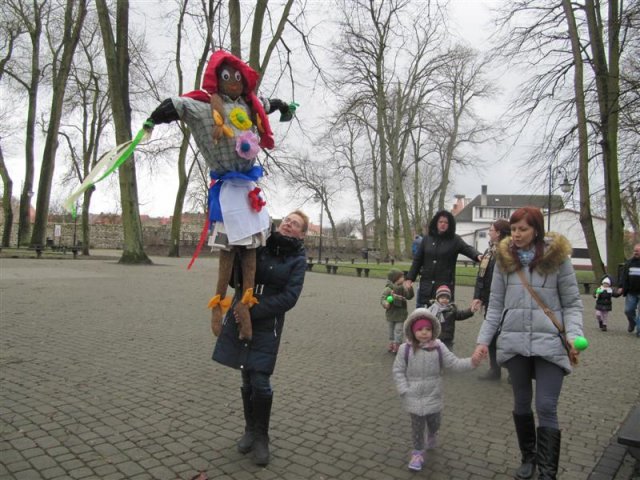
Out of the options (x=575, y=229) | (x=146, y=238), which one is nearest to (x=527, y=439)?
(x=146, y=238)

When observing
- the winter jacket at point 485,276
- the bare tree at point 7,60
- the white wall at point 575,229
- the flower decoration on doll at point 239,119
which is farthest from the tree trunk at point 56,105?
the white wall at point 575,229

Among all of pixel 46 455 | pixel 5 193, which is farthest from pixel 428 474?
pixel 5 193

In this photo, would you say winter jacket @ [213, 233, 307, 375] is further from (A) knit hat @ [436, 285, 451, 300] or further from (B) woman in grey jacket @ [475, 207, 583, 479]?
(A) knit hat @ [436, 285, 451, 300]

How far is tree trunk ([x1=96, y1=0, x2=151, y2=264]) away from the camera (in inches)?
758

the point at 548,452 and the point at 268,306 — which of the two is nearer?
the point at 548,452

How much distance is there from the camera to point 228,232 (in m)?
3.45

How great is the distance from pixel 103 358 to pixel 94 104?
2863 centimetres

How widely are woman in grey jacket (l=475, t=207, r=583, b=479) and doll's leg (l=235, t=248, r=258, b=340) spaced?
5.07 feet

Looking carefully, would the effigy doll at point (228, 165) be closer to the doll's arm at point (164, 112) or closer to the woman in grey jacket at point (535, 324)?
the doll's arm at point (164, 112)

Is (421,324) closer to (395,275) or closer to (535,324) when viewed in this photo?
(535,324)

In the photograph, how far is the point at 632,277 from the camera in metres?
9.77

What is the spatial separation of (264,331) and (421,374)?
1.12m

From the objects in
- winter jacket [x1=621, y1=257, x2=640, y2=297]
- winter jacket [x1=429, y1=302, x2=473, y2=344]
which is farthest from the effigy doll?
winter jacket [x1=621, y1=257, x2=640, y2=297]

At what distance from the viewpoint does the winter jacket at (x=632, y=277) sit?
31.9 ft
